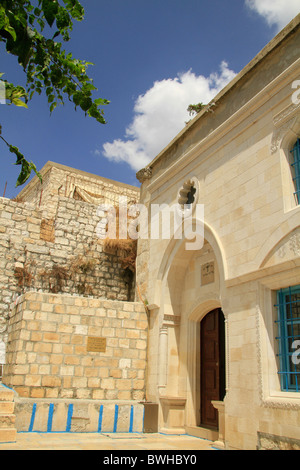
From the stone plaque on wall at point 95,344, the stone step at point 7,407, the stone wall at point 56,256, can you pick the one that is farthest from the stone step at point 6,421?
the stone wall at point 56,256

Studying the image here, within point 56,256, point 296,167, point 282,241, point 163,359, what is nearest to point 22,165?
point 282,241

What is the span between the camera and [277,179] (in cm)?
645

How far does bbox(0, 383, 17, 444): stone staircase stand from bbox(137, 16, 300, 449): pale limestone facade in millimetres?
3159

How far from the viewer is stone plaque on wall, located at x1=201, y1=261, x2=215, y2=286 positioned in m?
8.69

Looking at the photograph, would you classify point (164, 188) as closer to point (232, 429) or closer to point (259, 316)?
point (259, 316)

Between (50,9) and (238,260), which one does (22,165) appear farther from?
(238,260)

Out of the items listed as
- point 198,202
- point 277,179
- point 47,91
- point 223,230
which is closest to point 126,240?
point 198,202

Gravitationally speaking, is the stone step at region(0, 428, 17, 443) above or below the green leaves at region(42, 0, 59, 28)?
below

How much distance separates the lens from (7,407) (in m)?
6.66

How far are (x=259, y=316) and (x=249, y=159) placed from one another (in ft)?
8.77

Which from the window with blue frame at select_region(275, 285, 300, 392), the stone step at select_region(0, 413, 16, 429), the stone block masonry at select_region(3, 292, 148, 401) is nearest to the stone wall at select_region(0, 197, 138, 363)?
the stone block masonry at select_region(3, 292, 148, 401)

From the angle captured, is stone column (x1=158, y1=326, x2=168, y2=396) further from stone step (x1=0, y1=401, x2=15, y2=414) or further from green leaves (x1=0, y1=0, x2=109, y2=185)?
green leaves (x1=0, y1=0, x2=109, y2=185)

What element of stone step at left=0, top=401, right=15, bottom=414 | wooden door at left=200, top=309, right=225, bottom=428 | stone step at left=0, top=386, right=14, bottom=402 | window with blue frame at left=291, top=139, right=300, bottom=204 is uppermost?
window with blue frame at left=291, top=139, right=300, bottom=204

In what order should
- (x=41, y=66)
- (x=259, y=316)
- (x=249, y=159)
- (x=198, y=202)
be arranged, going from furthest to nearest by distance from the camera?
(x=198, y=202) → (x=249, y=159) → (x=259, y=316) → (x=41, y=66)
